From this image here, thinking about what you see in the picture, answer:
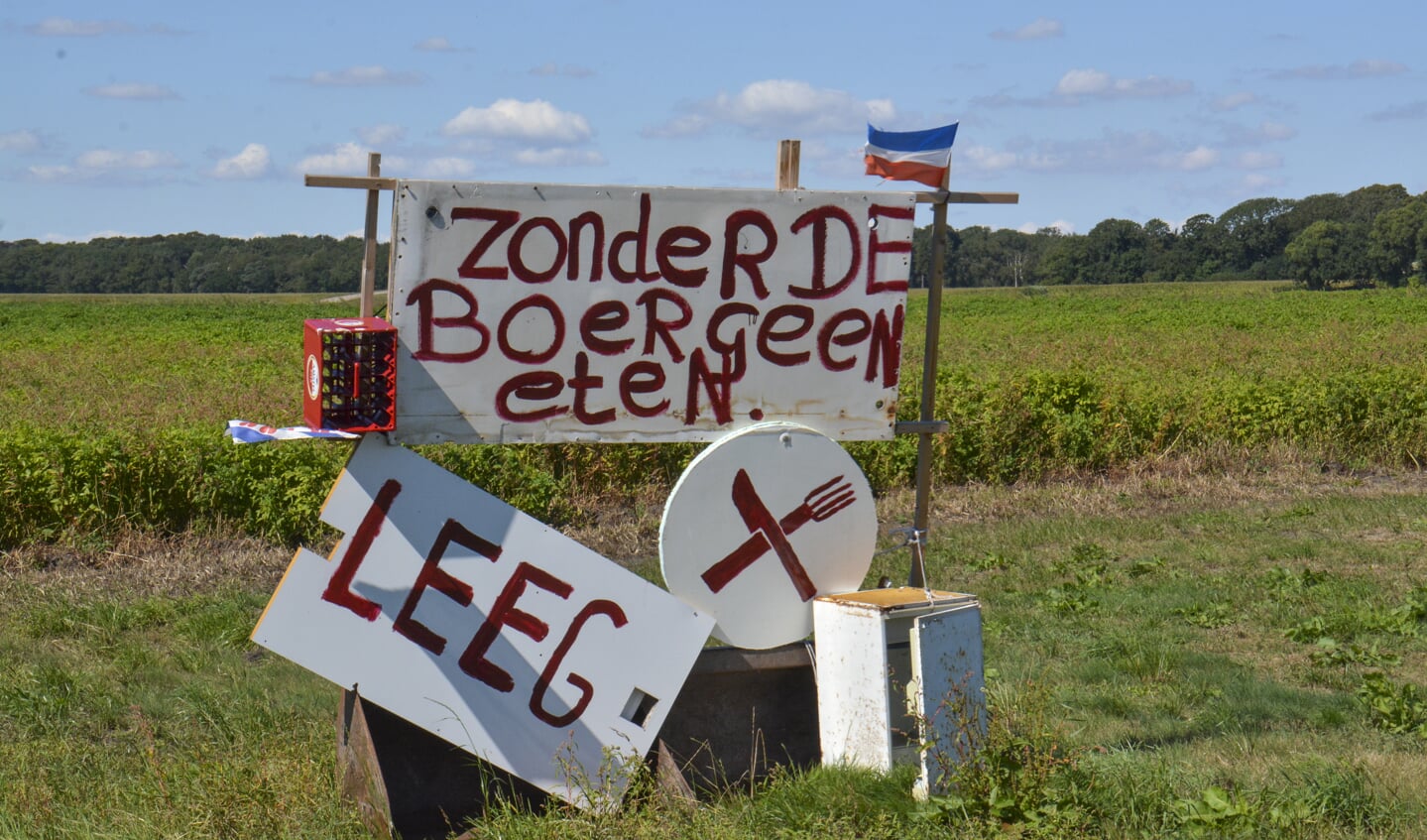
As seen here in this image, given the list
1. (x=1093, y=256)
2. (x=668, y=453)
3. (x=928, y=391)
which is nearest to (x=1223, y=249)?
(x=1093, y=256)

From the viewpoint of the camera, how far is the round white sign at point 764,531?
4.41m

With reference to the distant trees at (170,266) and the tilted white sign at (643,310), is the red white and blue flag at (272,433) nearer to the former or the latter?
the tilted white sign at (643,310)

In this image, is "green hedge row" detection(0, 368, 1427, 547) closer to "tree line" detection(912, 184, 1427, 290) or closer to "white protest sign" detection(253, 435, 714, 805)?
"white protest sign" detection(253, 435, 714, 805)

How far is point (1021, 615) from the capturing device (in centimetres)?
713

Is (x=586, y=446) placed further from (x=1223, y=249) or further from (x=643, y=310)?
(x=1223, y=249)

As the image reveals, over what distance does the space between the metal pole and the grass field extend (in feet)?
1.82

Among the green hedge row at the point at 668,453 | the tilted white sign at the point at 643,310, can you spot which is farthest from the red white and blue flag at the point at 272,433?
the green hedge row at the point at 668,453

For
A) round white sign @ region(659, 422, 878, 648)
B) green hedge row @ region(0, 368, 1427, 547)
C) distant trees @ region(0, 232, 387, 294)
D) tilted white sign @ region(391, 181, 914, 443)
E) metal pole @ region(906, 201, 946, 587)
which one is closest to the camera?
tilted white sign @ region(391, 181, 914, 443)

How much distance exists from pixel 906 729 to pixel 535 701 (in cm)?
121

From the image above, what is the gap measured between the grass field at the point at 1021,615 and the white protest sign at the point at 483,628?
0.28 meters

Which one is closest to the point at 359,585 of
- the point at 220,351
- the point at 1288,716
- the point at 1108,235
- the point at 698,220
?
the point at 698,220

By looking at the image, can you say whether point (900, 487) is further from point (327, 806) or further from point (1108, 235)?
point (1108, 235)

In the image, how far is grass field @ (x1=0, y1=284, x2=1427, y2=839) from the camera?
3953 mm

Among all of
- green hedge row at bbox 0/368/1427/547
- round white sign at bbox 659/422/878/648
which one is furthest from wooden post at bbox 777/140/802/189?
green hedge row at bbox 0/368/1427/547
